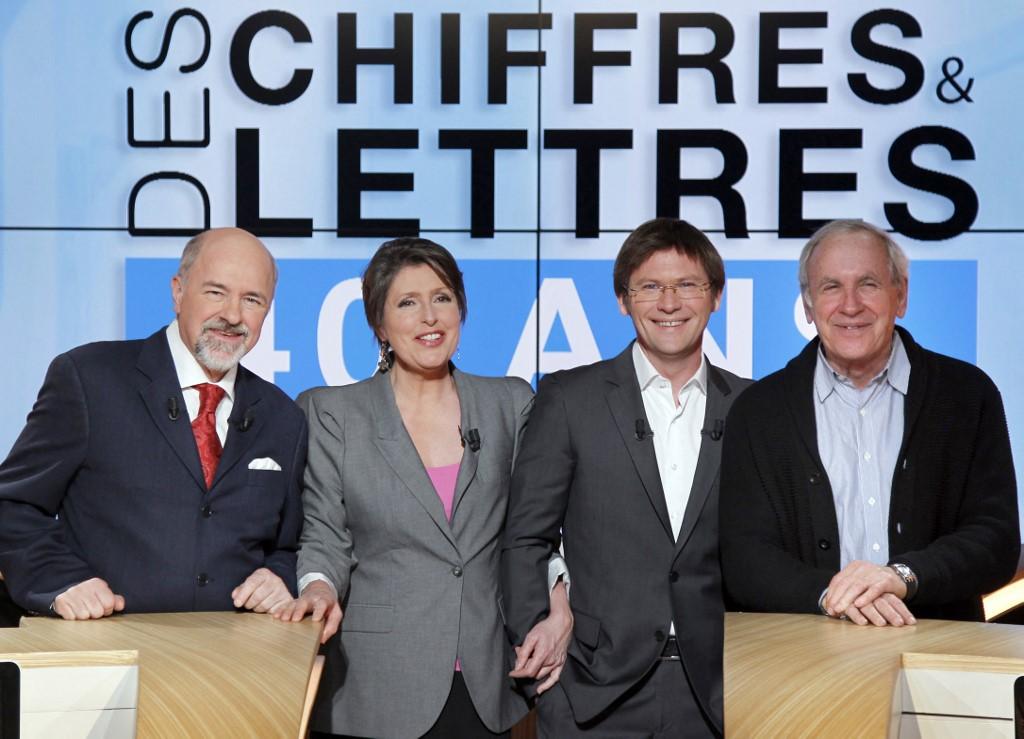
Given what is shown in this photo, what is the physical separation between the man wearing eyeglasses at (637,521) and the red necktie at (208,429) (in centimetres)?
75

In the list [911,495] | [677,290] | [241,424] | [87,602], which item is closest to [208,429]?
[241,424]

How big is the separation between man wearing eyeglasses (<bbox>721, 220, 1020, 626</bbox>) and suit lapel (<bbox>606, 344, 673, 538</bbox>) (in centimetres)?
18

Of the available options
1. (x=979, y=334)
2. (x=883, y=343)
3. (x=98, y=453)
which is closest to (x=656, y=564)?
(x=883, y=343)

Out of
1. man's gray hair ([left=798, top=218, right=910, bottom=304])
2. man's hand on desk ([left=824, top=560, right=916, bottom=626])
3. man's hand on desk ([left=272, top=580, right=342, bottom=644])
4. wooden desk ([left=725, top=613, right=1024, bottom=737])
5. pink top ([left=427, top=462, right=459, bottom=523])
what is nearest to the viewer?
wooden desk ([left=725, top=613, right=1024, bottom=737])

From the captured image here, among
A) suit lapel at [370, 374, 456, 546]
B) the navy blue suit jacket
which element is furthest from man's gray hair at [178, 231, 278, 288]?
suit lapel at [370, 374, 456, 546]

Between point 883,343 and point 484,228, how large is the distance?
7.78 feet

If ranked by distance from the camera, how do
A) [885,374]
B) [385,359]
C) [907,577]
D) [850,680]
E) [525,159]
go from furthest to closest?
[525,159] → [385,359] → [885,374] → [907,577] → [850,680]

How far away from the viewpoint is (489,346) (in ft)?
16.4

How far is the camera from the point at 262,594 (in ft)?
8.82

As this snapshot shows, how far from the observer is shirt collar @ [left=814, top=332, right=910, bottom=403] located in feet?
9.65

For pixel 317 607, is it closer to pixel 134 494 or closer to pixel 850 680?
pixel 134 494

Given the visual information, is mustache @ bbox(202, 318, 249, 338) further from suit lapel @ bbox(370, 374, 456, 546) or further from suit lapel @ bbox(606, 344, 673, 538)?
suit lapel @ bbox(606, 344, 673, 538)

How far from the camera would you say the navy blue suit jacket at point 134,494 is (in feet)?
9.39

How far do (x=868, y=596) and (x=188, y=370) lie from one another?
1722 mm
